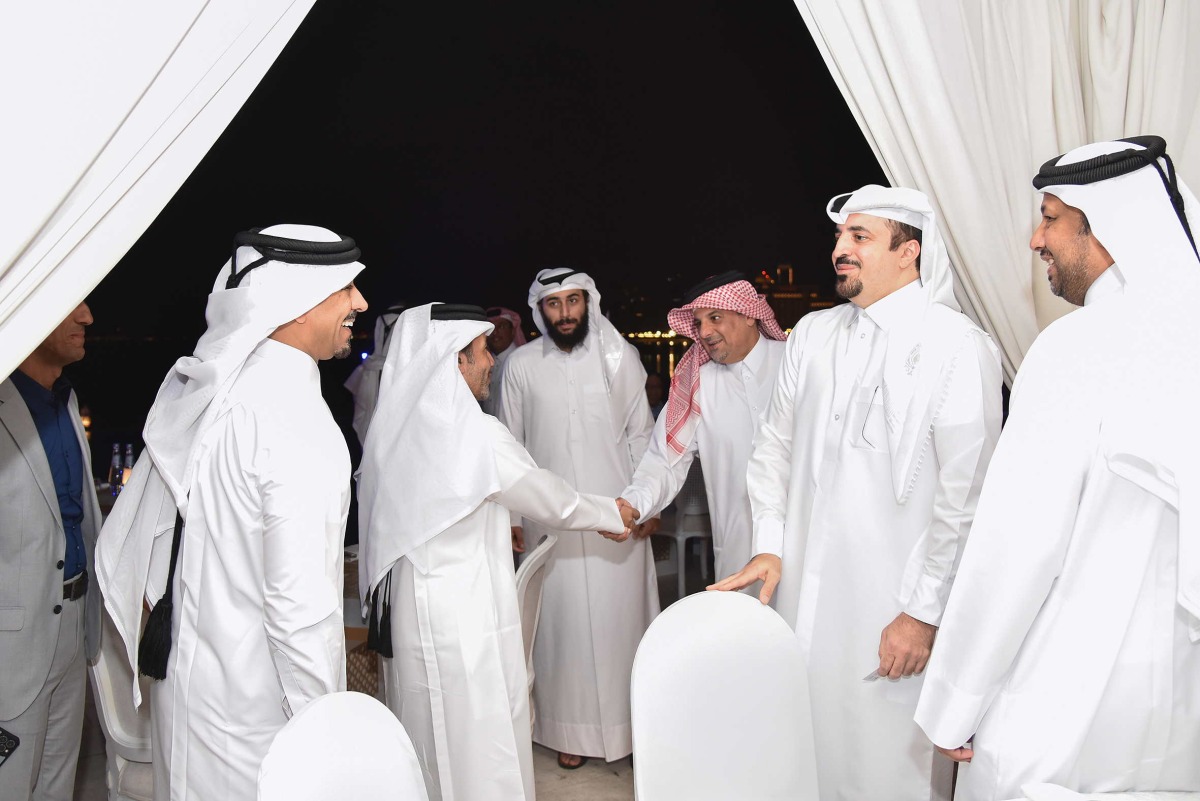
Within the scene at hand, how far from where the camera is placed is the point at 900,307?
2.12 metres

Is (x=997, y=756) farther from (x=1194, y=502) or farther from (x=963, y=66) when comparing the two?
(x=963, y=66)

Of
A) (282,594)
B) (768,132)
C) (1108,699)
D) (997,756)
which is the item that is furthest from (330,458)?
(768,132)

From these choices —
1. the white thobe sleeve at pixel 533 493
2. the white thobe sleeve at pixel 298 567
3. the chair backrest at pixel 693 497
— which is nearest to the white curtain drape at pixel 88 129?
the white thobe sleeve at pixel 298 567

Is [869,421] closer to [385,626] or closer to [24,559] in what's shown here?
[385,626]

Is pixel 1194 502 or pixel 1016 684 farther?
pixel 1016 684

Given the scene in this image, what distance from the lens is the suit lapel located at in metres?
2.20

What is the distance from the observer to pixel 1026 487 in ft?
4.46

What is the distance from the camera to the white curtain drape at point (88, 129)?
1443 millimetres

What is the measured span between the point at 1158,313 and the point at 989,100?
101 centimetres

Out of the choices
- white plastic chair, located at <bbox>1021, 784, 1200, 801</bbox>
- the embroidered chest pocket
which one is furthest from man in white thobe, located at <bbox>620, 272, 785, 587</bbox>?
Result: white plastic chair, located at <bbox>1021, 784, 1200, 801</bbox>

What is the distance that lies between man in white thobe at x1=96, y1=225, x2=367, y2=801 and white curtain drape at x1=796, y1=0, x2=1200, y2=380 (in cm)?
135

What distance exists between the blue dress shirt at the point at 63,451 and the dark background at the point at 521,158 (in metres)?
4.29

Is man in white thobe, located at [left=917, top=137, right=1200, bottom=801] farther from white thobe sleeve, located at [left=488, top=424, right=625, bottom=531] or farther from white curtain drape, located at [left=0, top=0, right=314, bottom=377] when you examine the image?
white curtain drape, located at [left=0, top=0, right=314, bottom=377]

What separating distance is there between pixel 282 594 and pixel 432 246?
592 centimetres
